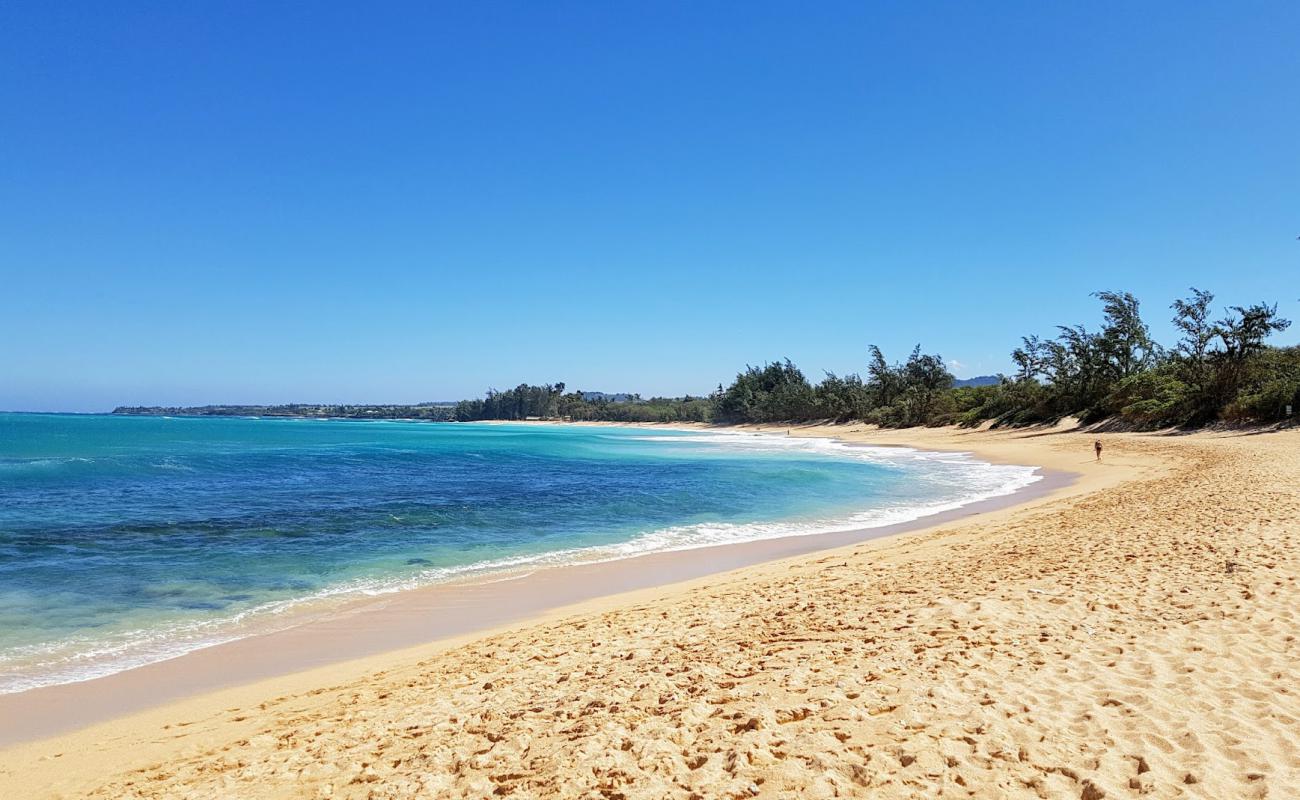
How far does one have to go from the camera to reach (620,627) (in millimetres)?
8617

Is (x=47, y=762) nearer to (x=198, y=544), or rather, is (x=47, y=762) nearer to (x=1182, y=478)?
(x=198, y=544)

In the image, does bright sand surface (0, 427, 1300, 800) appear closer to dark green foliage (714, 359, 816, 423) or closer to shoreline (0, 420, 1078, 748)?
shoreline (0, 420, 1078, 748)

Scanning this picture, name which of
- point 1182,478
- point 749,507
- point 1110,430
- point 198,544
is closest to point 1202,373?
point 1110,430

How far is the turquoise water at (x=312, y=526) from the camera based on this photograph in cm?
1012

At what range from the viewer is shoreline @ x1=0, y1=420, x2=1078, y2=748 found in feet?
23.3

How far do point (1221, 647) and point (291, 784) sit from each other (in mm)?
7825

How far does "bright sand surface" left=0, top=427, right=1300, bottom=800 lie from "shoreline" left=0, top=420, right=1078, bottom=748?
1.49ft

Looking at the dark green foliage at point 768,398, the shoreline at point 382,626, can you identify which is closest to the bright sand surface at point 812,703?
the shoreline at point 382,626

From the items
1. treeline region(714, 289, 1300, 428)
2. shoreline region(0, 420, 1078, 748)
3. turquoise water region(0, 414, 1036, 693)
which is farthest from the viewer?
treeline region(714, 289, 1300, 428)

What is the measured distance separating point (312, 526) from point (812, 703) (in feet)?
56.0

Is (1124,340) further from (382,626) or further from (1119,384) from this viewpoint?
(382,626)

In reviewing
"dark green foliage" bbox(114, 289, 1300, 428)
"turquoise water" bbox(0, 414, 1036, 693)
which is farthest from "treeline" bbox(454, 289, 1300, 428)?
"turquoise water" bbox(0, 414, 1036, 693)

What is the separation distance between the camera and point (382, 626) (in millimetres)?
9891

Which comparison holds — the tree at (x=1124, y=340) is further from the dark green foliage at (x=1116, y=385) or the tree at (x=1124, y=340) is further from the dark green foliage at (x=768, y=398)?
the dark green foliage at (x=768, y=398)
